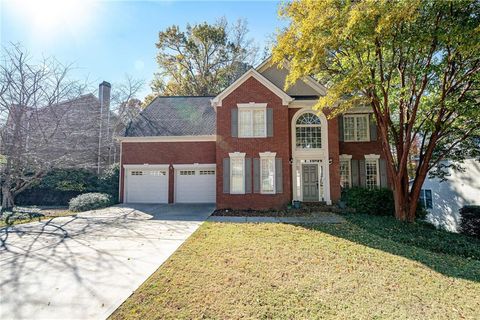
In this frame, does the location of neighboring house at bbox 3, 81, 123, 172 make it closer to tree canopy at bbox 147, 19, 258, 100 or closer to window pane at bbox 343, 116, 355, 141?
tree canopy at bbox 147, 19, 258, 100

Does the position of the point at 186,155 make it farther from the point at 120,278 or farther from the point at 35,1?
the point at 120,278

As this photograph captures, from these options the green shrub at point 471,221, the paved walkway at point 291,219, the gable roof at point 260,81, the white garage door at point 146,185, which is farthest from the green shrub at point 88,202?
the green shrub at point 471,221

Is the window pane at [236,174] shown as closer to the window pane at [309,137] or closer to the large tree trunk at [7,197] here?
the window pane at [309,137]

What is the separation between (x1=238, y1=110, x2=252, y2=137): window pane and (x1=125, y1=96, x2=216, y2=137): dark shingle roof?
3.19 meters

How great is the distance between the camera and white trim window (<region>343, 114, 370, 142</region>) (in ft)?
47.5

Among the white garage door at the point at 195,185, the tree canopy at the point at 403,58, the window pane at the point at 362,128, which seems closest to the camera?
the tree canopy at the point at 403,58

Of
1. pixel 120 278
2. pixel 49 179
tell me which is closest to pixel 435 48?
pixel 120 278

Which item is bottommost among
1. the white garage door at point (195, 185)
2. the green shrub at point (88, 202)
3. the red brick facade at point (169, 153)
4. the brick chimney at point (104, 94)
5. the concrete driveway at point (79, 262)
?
the concrete driveway at point (79, 262)

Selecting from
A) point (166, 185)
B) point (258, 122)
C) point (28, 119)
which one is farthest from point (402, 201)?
point (28, 119)

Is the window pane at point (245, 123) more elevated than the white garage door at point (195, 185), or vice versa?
the window pane at point (245, 123)

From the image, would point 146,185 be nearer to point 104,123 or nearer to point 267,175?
point 267,175

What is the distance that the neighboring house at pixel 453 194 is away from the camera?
13.0 metres

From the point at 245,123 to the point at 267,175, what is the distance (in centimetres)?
315

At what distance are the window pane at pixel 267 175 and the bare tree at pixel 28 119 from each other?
11774 mm
